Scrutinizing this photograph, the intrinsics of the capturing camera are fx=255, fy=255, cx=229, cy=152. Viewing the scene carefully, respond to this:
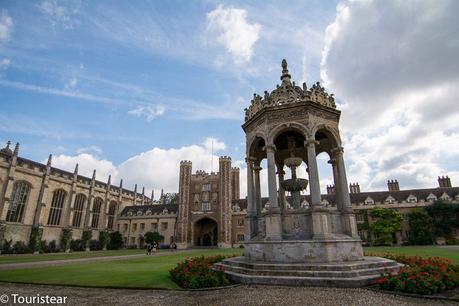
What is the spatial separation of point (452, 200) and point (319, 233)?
55.6 metres

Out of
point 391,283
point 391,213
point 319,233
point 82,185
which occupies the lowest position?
point 391,283

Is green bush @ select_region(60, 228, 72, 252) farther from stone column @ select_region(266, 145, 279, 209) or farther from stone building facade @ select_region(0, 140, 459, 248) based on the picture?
stone column @ select_region(266, 145, 279, 209)

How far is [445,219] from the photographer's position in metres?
43.4

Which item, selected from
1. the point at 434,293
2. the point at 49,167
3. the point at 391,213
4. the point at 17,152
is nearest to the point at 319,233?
the point at 434,293

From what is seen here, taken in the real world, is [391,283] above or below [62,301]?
above

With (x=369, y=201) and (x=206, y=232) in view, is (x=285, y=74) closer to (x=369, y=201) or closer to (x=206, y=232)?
(x=369, y=201)

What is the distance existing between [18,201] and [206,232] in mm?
36699

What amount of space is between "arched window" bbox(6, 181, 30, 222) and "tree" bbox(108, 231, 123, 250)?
19500 millimetres

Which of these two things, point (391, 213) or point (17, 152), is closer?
point (17, 152)

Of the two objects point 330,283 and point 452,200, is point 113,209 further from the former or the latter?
point 452,200

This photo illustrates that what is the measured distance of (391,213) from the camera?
1790 inches

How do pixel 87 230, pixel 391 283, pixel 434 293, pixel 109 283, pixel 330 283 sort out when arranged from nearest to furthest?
pixel 434 293, pixel 391 283, pixel 330 283, pixel 109 283, pixel 87 230

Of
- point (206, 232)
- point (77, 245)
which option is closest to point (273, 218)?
point (77, 245)

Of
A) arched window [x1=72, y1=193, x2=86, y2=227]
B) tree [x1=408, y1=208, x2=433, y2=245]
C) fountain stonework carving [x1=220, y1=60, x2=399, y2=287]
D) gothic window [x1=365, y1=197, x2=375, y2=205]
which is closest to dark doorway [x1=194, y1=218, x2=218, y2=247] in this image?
arched window [x1=72, y1=193, x2=86, y2=227]
